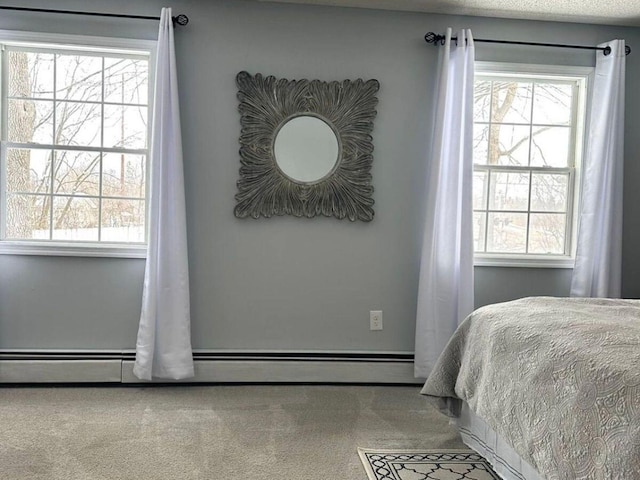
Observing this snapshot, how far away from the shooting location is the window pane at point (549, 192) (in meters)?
3.89

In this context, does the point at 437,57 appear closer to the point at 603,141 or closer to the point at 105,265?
the point at 603,141

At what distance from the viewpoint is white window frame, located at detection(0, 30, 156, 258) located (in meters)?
3.40

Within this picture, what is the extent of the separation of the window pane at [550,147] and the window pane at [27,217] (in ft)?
10.2

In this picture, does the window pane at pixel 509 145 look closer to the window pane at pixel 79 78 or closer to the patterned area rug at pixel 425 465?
the patterned area rug at pixel 425 465

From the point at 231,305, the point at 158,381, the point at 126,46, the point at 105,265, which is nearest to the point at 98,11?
the point at 126,46

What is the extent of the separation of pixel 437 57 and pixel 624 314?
2.07 meters

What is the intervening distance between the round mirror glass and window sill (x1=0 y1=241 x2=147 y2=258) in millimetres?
1011

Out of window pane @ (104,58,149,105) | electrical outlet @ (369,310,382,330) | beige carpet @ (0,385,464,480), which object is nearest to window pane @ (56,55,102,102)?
window pane @ (104,58,149,105)

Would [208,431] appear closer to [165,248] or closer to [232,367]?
[232,367]

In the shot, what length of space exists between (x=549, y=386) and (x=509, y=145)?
2.37 metres

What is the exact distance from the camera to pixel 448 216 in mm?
3617

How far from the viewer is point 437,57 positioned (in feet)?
12.1

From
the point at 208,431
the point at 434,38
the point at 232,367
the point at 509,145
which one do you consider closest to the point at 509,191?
the point at 509,145

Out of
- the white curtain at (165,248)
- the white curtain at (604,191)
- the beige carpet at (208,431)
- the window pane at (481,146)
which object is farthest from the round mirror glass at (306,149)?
the white curtain at (604,191)
